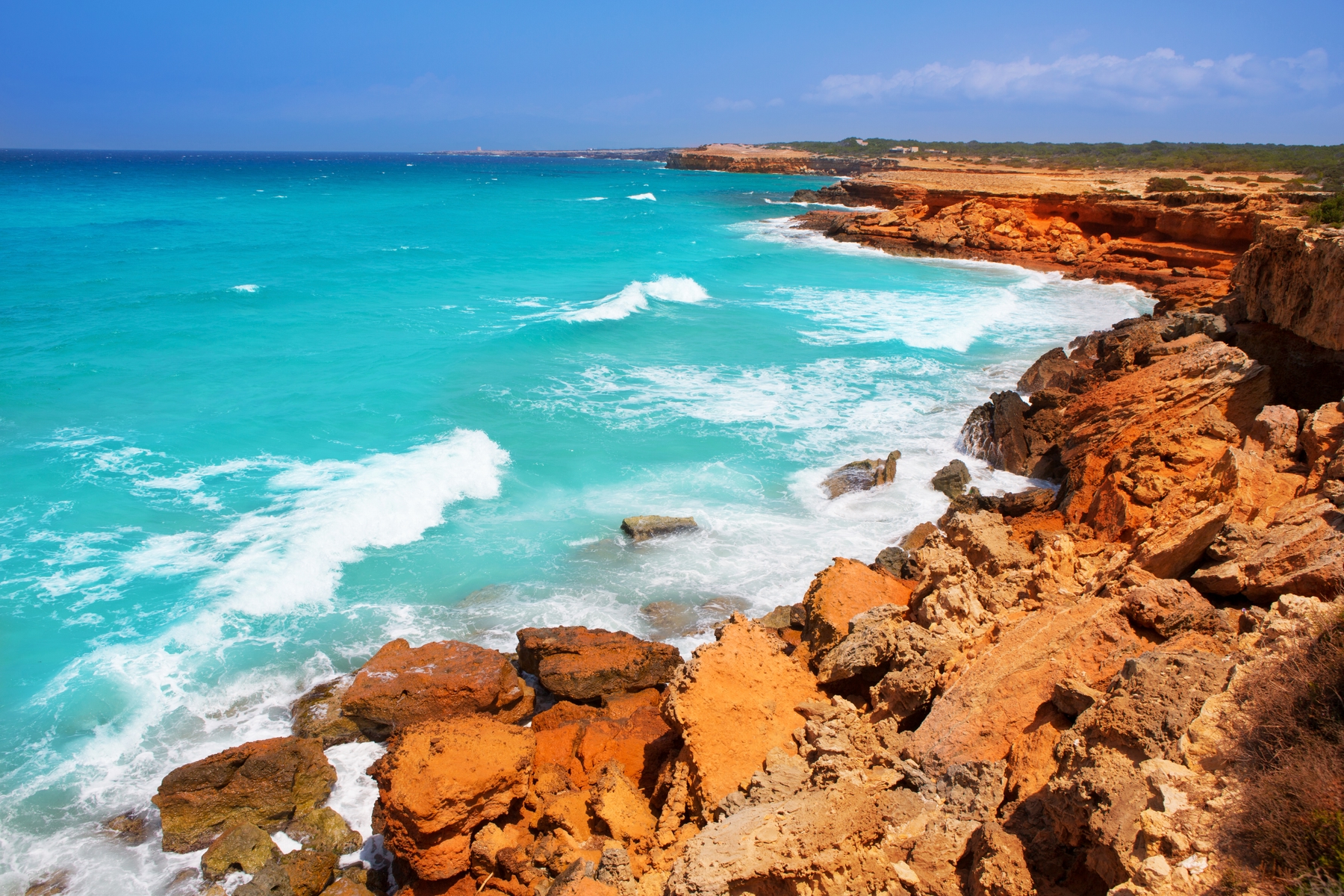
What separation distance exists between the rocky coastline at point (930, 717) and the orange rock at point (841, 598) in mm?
43

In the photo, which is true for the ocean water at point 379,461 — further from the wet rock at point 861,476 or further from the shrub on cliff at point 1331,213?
the shrub on cliff at point 1331,213

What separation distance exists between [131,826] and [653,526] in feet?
25.4

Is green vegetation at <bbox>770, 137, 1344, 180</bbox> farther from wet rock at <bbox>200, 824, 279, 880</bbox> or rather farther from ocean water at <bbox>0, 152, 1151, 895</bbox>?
wet rock at <bbox>200, 824, 279, 880</bbox>

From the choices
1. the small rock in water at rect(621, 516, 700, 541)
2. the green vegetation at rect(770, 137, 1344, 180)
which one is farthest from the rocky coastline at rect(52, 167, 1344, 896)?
the green vegetation at rect(770, 137, 1344, 180)

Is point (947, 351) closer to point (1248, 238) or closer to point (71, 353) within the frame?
point (1248, 238)

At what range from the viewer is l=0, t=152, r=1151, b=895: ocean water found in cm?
967

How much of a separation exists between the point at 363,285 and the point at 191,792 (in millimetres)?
27280

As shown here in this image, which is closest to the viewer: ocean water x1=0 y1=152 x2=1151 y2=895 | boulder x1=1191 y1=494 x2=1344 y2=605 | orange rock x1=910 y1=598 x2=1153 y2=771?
orange rock x1=910 y1=598 x2=1153 y2=771

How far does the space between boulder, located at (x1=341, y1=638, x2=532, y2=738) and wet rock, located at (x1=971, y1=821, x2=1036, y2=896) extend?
584cm

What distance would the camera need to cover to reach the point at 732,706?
6.21 meters

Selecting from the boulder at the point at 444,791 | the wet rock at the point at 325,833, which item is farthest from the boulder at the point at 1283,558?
the wet rock at the point at 325,833

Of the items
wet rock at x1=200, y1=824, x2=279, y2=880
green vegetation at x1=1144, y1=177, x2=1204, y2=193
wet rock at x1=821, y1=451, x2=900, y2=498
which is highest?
green vegetation at x1=1144, y1=177, x2=1204, y2=193

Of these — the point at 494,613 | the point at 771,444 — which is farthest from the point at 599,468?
the point at 494,613

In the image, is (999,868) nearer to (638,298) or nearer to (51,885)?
→ (51,885)
